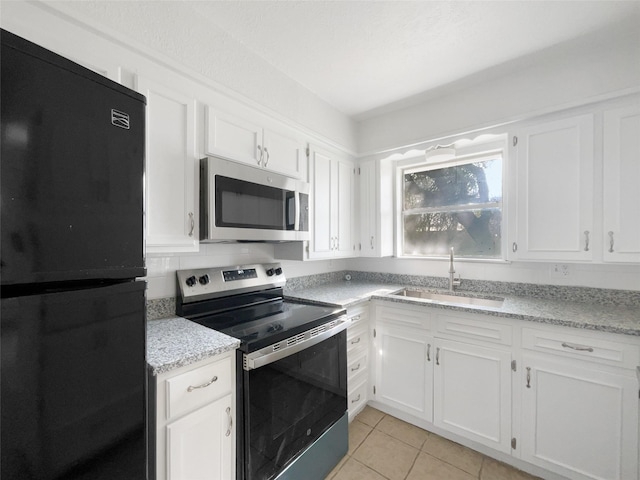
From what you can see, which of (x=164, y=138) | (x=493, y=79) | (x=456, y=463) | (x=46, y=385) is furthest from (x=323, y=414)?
(x=493, y=79)

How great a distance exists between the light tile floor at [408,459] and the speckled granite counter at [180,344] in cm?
118

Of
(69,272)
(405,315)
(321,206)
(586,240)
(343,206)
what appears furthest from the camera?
(343,206)

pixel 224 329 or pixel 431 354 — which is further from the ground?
pixel 224 329

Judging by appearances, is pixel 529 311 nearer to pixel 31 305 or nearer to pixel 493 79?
pixel 493 79

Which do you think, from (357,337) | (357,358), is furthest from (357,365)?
(357,337)

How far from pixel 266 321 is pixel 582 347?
5.72 ft

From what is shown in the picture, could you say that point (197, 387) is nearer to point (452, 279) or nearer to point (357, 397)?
point (357, 397)

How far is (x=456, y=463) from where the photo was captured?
5.75 ft

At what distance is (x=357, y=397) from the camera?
2137 millimetres

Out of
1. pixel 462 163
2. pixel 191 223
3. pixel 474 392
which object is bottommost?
pixel 474 392

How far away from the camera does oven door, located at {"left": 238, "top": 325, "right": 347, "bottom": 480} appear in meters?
1.25

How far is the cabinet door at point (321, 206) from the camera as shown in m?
2.25

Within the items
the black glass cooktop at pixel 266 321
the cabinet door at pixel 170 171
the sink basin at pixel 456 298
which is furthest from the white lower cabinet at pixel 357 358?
the cabinet door at pixel 170 171

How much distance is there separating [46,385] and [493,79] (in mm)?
2903
